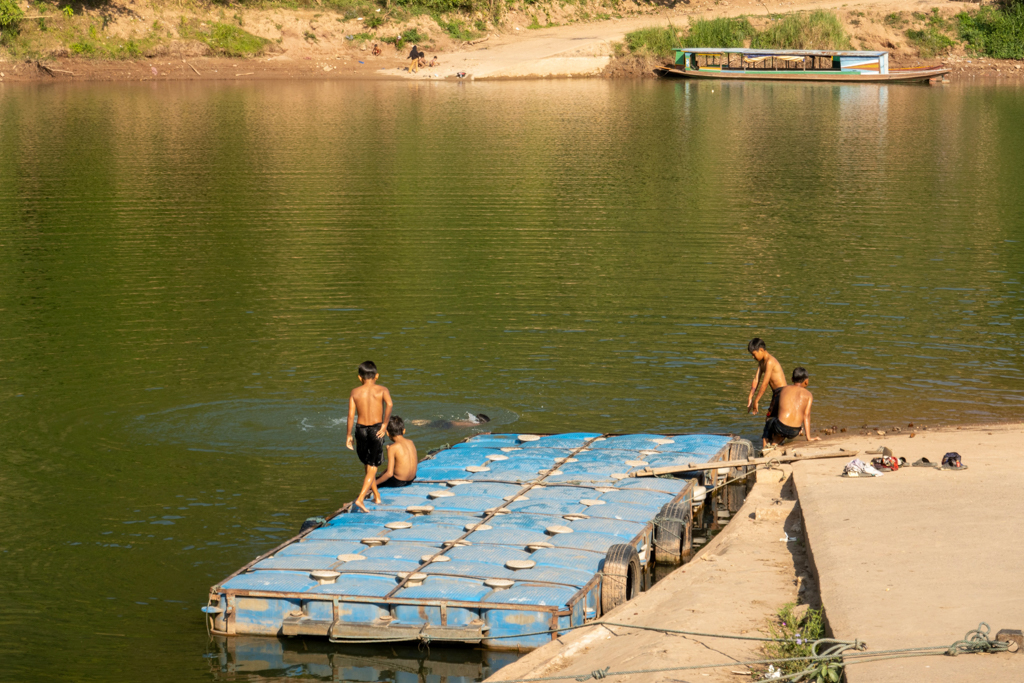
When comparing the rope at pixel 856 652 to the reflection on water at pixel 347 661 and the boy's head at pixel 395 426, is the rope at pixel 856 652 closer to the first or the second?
the reflection on water at pixel 347 661

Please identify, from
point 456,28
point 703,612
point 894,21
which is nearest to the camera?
point 703,612

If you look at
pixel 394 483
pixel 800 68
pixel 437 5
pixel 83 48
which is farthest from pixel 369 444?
pixel 800 68

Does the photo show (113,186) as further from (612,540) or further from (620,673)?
(620,673)

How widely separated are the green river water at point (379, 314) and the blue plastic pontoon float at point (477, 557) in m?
0.47

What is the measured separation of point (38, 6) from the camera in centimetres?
8019

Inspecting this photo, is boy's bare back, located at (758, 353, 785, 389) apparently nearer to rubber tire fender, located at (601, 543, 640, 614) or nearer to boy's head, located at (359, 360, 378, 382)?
rubber tire fender, located at (601, 543, 640, 614)

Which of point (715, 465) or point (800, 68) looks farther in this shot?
point (800, 68)

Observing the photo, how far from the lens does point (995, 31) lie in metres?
95.2

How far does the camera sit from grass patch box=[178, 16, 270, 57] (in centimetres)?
8306

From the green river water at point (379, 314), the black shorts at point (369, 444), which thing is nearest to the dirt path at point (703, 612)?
the green river water at point (379, 314)

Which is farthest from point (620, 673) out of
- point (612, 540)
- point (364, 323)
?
point (364, 323)

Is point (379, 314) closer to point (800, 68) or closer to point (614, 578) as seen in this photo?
point (614, 578)

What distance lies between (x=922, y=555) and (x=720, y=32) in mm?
89260

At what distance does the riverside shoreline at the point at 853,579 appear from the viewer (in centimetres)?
1029
